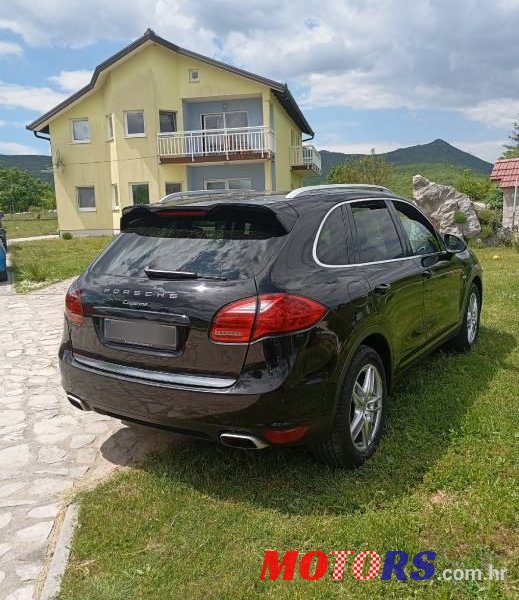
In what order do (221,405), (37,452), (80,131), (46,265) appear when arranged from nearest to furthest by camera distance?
1. (221,405)
2. (37,452)
3. (46,265)
4. (80,131)

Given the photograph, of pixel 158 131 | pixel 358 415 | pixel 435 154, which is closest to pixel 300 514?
pixel 358 415

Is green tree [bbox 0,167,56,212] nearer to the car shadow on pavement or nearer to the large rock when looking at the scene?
the large rock

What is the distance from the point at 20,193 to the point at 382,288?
75.1 meters

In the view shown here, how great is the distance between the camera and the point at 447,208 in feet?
56.4

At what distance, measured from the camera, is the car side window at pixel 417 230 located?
178 inches

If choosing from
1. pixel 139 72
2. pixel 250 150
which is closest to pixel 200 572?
pixel 250 150

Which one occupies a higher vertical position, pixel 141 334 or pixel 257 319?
pixel 257 319

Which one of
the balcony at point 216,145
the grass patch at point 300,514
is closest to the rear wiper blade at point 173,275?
the grass patch at point 300,514

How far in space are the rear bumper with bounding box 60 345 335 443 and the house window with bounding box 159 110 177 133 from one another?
23467 mm

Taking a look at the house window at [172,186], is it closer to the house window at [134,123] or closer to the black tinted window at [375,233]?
the house window at [134,123]

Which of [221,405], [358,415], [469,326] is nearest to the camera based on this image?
[221,405]

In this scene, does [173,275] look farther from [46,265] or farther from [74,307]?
[46,265]

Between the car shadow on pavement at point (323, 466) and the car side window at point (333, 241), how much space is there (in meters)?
1.27

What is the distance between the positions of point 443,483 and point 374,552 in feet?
2.50
